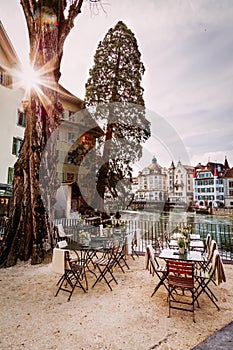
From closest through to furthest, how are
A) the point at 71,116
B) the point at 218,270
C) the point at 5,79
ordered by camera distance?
the point at 218,270 → the point at 5,79 → the point at 71,116

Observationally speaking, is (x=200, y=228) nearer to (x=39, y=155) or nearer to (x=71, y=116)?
(x=71, y=116)

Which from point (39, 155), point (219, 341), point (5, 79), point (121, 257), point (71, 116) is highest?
point (71, 116)

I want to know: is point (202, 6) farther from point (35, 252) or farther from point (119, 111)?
point (35, 252)

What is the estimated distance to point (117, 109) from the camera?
15.1 metres

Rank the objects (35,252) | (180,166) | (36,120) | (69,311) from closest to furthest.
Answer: (69,311)
(35,252)
(36,120)
(180,166)

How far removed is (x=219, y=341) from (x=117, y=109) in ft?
45.8

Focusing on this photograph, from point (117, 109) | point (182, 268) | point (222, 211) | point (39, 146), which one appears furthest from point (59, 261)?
point (222, 211)

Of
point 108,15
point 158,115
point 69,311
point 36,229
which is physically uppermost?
point 108,15

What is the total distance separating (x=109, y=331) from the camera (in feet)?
10.6

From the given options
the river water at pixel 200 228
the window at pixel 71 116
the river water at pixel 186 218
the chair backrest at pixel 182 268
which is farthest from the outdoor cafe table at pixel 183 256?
the window at pixel 71 116

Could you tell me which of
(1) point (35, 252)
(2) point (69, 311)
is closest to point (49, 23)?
(1) point (35, 252)

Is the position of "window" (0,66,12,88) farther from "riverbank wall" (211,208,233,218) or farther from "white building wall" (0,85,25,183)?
"riverbank wall" (211,208,233,218)

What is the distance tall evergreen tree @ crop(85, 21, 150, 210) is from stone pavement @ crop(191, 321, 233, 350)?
11.5 meters

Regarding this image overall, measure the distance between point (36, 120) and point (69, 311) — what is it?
5.95 meters
